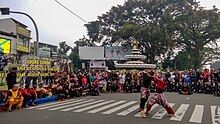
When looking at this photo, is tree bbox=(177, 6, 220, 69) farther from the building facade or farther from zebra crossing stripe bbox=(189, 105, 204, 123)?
zebra crossing stripe bbox=(189, 105, 204, 123)

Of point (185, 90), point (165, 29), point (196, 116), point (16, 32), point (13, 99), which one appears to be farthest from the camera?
point (16, 32)

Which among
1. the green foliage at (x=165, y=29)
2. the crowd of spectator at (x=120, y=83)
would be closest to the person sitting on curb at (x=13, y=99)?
the crowd of spectator at (x=120, y=83)

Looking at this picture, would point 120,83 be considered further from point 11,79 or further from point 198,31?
point 198,31

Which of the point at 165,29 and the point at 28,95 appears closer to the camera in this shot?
the point at 28,95

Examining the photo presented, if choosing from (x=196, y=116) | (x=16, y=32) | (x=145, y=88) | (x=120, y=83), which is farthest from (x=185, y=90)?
(x=16, y=32)

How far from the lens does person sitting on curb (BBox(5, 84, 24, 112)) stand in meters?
11.8

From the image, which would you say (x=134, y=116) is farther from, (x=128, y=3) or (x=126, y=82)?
(x=128, y=3)

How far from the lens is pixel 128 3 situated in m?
47.9

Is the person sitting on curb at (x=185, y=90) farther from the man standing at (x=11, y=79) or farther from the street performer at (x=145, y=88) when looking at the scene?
the man standing at (x=11, y=79)

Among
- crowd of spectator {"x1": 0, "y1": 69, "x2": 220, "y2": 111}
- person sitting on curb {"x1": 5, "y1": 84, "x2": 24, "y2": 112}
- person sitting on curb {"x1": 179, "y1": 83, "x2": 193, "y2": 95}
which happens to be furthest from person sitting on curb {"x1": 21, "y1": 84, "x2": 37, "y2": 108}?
person sitting on curb {"x1": 179, "y1": 83, "x2": 193, "y2": 95}

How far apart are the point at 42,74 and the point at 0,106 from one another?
579cm

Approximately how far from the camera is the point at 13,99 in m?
11.9

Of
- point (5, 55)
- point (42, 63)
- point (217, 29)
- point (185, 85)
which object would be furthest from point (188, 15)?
point (5, 55)

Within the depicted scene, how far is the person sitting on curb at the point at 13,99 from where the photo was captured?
11816 millimetres
